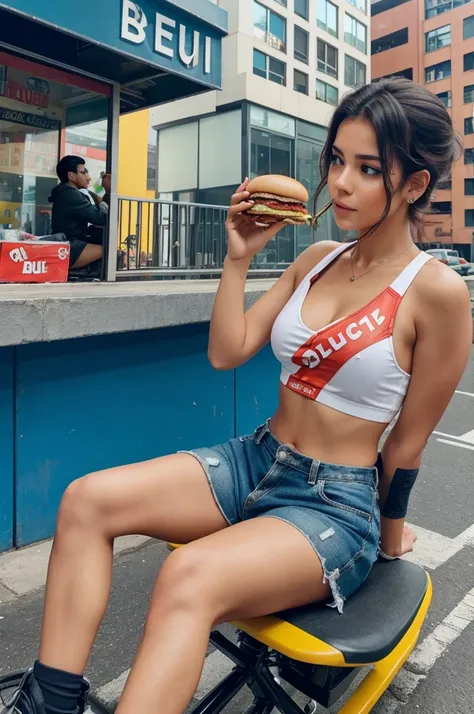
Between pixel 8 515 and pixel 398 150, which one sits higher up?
pixel 398 150

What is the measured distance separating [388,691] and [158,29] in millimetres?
6110

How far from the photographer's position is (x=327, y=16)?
92.9 ft

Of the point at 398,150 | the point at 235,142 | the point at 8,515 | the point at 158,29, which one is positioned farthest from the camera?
the point at 235,142

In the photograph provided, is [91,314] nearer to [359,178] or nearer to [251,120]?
[359,178]

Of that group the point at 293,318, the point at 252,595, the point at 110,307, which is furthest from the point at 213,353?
the point at 110,307

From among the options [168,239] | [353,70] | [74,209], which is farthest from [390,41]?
Answer: [74,209]

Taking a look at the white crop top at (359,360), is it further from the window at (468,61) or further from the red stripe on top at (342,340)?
the window at (468,61)

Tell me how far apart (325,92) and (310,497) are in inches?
1205

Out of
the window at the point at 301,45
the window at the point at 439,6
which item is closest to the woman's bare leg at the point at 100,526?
the window at the point at 301,45

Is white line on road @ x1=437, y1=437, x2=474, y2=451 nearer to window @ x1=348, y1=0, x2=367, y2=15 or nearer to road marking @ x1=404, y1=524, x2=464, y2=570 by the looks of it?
road marking @ x1=404, y1=524, x2=464, y2=570

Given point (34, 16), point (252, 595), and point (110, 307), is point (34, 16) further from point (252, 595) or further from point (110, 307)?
point (252, 595)

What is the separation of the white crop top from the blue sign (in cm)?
444

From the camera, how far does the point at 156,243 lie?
7980mm

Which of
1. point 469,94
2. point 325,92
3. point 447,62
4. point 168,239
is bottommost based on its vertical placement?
point 168,239
